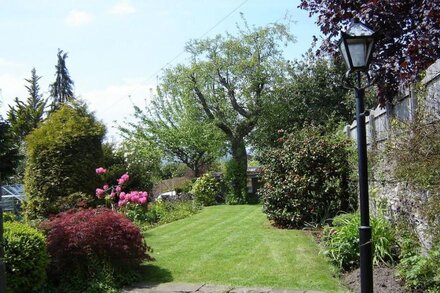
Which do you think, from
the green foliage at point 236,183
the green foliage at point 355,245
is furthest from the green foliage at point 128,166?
the green foliage at point 355,245

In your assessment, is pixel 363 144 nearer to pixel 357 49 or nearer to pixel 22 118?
pixel 357 49

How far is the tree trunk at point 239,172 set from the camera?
20.4 m

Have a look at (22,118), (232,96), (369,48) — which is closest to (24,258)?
(369,48)

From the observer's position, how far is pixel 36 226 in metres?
7.53

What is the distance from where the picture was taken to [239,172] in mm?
20719

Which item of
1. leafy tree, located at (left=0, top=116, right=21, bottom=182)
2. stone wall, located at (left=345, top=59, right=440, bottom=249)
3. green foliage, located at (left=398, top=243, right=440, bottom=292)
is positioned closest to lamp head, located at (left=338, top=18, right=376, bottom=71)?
stone wall, located at (left=345, top=59, right=440, bottom=249)

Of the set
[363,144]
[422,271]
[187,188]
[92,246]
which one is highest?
[363,144]

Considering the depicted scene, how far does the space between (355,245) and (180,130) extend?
17.7m

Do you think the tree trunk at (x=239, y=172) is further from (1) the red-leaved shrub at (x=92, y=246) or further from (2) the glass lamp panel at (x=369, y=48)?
(2) the glass lamp panel at (x=369, y=48)

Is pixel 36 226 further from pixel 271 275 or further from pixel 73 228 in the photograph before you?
pixel 271 275

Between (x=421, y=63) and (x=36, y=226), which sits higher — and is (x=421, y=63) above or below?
above

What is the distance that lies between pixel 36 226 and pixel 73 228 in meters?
0.99

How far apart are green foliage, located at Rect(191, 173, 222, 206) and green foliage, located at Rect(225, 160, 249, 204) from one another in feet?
2.43

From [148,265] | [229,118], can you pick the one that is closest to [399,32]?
[148,265]
